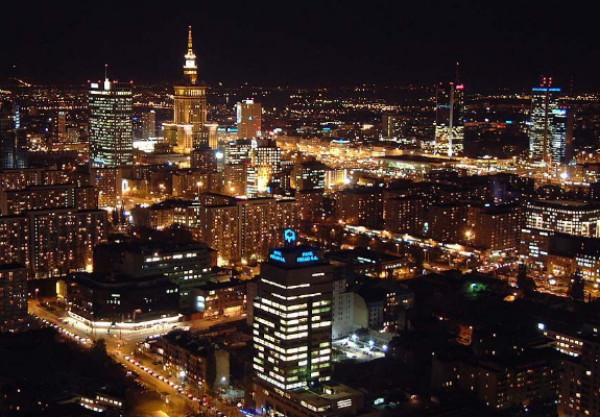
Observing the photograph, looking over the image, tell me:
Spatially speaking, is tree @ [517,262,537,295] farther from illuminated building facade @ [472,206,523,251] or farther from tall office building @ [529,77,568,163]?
tall office building @ [529,77,568,163]

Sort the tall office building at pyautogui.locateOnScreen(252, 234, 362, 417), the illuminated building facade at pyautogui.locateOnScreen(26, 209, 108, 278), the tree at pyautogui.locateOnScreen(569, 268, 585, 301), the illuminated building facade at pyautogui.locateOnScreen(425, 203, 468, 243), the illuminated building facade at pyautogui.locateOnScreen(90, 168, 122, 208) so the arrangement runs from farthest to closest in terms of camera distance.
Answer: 1. the illuminated building facade at pyautogui.locateOnScreen(90, 168, 122, 208)
2. the illuminated building facade at pyautogui.locateOnScreen(425, 203, 468, 243)
3. the illuminated building facade at pyautogui.locateOnScreen(26, 209, 108, 278)
4. the tree at pyautogui.locateOnScreen(569, 268, 585, 301)
5. the tall office building at pyautogui.locateOnScreen(252, 234, 362, 417)

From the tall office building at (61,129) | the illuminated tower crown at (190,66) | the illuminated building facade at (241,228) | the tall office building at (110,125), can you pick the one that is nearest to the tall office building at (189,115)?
the illuminated tower crown at (190,66)

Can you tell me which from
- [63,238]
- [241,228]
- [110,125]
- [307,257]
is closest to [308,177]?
[241,228]

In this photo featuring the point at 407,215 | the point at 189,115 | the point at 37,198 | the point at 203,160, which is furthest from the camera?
the point at 189,115

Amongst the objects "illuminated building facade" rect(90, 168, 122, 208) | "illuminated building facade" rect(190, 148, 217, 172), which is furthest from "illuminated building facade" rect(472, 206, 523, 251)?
"illuminated building facade" rect(190, 148, 217, 172)

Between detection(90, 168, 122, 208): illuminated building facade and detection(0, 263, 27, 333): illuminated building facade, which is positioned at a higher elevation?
detection(90, 168, 122, 208): illuminated building facade

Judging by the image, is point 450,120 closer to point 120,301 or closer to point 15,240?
point 15,240

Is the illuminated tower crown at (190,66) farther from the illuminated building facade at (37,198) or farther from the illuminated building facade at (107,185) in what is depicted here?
the illuminated building facade at (37,198)
